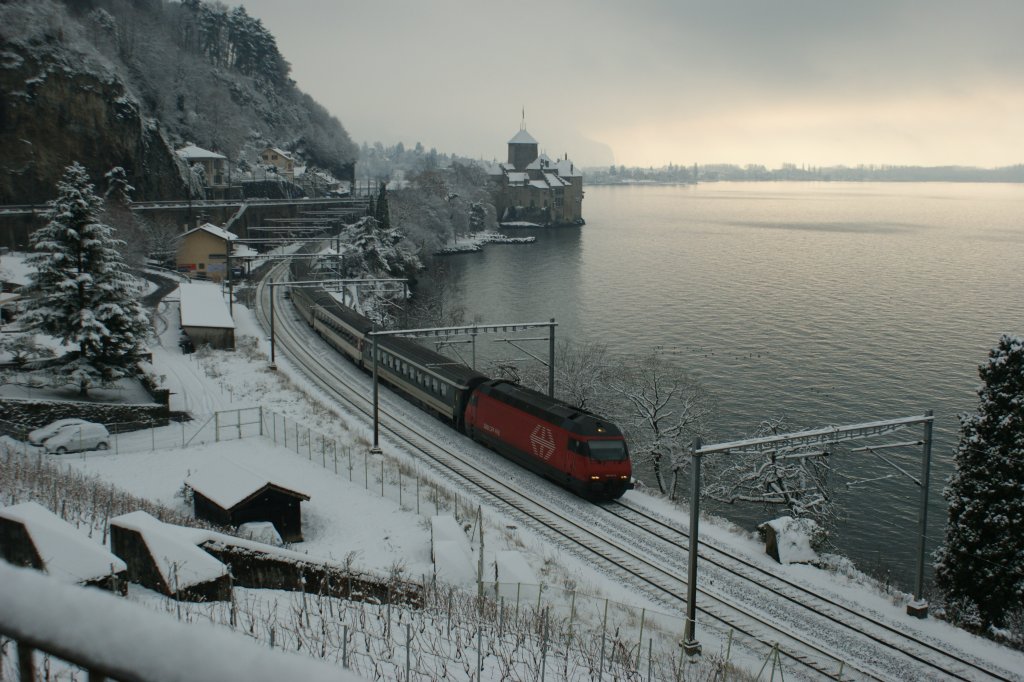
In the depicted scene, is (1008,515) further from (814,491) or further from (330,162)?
(330,162)

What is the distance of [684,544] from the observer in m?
→ 24.2

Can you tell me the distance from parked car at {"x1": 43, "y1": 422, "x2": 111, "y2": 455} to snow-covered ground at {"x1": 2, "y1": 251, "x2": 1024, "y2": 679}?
774 mm

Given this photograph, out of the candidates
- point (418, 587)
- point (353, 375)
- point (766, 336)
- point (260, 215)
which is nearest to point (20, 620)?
point (418, 587)

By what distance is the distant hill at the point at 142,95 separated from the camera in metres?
67.1

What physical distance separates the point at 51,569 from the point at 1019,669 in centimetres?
1995

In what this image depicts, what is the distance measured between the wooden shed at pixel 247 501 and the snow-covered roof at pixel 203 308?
25559mm

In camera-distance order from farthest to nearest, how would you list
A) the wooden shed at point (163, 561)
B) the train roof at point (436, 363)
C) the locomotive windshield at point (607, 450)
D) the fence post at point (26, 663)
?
the train roof at point (436, 363)
the locomotive windshield at point (607, 450)
the wooden shed at point (163, 561)
the fence post at point (26, 663)

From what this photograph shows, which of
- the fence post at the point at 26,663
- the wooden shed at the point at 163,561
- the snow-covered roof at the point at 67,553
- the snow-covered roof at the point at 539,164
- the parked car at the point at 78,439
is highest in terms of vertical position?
the snow-covered roof at the point at 539,164

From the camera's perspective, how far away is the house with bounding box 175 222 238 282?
68.5 metres

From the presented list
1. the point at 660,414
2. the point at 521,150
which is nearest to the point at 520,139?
the point at 521,150

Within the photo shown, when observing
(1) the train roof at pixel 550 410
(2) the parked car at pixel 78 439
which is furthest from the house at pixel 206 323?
(1) the train roof at pixel 550 410

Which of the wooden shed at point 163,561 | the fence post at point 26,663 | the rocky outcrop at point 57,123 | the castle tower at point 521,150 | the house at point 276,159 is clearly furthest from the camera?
the castle tower at point 521,150

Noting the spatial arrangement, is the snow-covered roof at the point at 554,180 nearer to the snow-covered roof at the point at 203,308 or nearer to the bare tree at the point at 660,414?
the snow-covered roof at the point at 203,308

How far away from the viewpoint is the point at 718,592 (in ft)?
70.2
